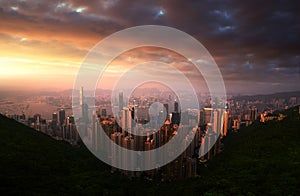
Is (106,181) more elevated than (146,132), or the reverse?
(146,132)

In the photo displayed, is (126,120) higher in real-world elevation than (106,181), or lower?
higher

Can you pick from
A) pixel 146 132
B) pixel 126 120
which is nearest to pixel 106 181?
pixel 146 132

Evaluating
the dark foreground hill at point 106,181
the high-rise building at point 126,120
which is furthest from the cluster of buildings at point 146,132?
the dark foreground hill at point 106,181

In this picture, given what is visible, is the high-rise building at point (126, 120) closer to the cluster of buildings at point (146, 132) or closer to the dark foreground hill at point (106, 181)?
the cluster of buildings at point (146, 132)

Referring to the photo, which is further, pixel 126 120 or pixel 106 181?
pixel 126 120

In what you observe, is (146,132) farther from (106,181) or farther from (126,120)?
(106,181)

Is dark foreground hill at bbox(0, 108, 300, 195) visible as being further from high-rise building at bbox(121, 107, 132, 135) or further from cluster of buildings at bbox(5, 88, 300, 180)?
high-rise building at bbox(121, 107, 132, 135)

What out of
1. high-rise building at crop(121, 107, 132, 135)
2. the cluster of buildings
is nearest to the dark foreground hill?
the cluster of buildings

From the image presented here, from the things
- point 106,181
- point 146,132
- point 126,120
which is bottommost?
point 106,181

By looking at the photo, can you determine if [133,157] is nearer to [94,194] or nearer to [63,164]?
[63,164]

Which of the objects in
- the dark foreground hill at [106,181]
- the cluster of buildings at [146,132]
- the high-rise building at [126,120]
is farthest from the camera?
the high-rise building at [126,120]

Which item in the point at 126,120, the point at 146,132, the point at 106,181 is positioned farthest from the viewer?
the point at 126,120

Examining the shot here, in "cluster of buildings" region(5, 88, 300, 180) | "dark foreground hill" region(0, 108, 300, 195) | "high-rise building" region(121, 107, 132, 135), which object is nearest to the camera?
"dark foreground hill" region(0, 108, 300, 195)

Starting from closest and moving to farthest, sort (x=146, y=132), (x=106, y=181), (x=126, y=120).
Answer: (x=106, y=181)
(x=146, y=132)
(x=126, y=120)
